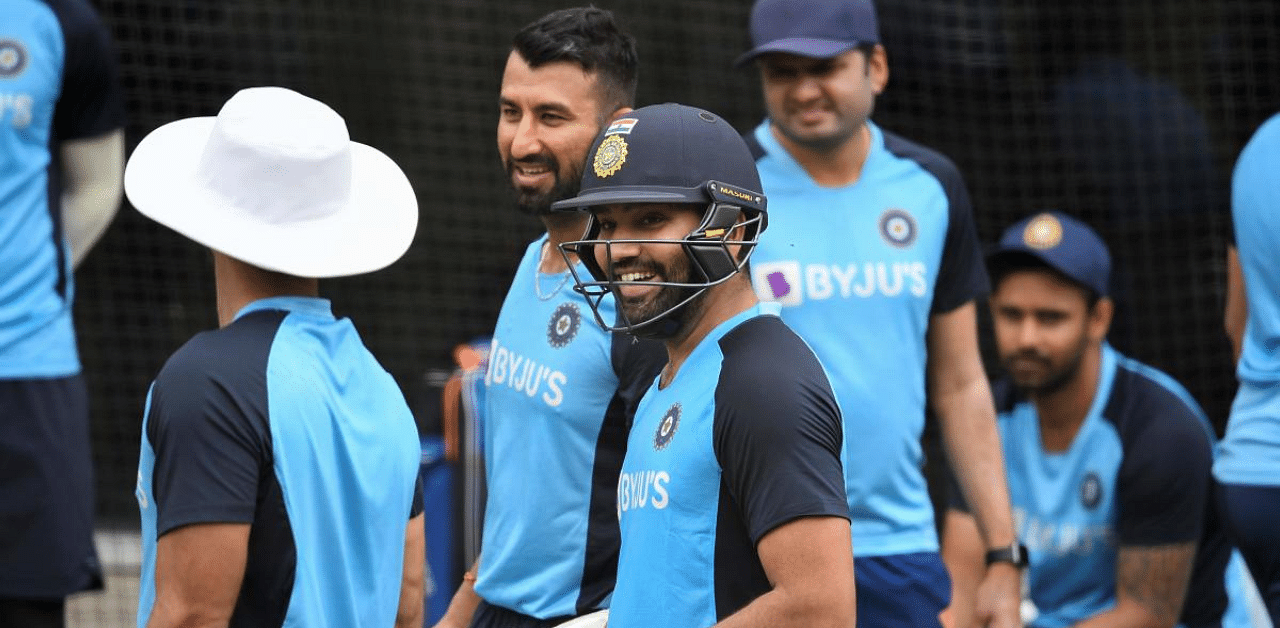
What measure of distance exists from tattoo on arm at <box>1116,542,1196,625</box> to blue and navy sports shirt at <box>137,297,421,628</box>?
275 centimetres

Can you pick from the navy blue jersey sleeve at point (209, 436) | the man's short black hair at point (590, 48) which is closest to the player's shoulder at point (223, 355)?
the navy blue jersey sleeve at point (209, 436)

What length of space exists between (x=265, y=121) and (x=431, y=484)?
11.2ft

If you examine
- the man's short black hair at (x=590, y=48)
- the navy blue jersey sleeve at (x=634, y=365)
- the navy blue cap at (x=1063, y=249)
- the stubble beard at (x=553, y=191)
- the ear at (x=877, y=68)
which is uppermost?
the man's short black hair at (x=590, y=48)

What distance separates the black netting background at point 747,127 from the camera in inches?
294

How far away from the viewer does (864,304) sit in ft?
13.3

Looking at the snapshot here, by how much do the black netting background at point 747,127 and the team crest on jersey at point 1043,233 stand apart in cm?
195

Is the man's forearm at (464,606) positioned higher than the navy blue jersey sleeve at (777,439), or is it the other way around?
the navy blue jersey sleeve at (777,439)

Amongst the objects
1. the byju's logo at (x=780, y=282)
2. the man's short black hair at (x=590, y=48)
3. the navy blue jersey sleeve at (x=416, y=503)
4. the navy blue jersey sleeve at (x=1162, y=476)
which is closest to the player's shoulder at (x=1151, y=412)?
the navy blue jersey sleeve at (x=1162, y=476)

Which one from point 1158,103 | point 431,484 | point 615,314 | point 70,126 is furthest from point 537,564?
point 1158,103

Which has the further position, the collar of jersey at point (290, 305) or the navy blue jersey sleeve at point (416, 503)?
the navy blue jersey sleeve at point (416, 503)

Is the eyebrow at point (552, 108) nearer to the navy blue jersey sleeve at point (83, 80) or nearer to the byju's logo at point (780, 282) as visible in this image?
the byju's logo at point (780, 282)

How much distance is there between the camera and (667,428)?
2617 mm

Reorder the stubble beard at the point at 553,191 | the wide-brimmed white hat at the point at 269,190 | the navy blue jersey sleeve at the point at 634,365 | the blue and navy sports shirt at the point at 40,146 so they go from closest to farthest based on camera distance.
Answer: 1. the wide-brimmed white hat at the point at 269,190
2. the navy blue jersey sleeve at the point at 634,365
3. the stubble beard at the point at 553,191
4. the blue and navy sports shirt at the point at 40,146

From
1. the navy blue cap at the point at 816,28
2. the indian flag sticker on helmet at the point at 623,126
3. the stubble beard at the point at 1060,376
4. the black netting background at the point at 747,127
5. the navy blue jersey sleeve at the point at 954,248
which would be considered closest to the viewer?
the indian flag sticker on helmet at the point at 623,126
